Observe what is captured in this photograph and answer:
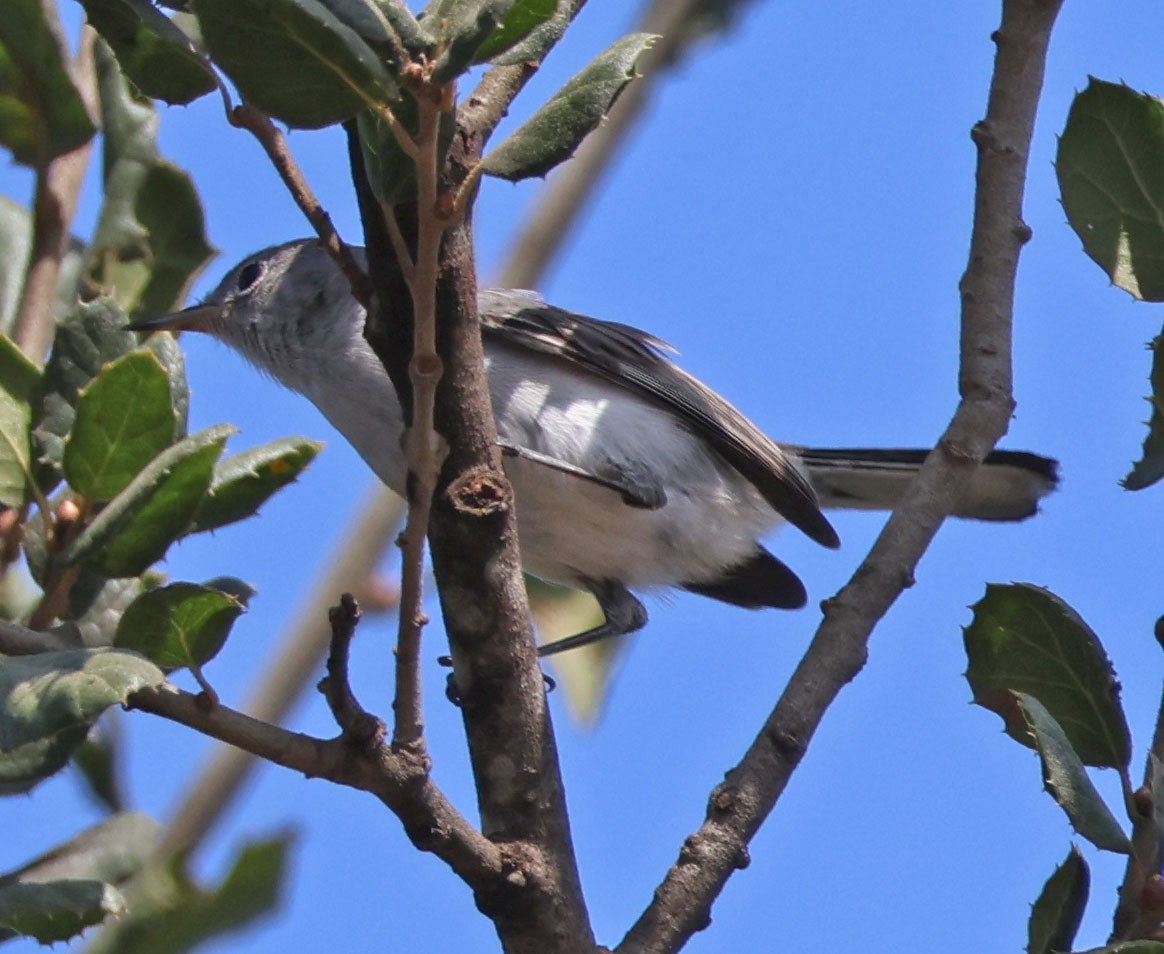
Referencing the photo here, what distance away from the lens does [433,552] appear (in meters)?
1.94

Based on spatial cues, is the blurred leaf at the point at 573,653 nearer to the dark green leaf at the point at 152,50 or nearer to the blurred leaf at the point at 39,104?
the blurred leaf at the point at 39,104

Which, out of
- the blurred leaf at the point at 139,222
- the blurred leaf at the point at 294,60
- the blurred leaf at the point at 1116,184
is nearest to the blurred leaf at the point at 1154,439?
the blurred leaf at the point at 1116,184

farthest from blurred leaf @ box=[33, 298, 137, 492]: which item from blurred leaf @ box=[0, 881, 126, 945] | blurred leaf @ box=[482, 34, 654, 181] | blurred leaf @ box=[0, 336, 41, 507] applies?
blurred leaf @ box=[482, 34, 654, 181]

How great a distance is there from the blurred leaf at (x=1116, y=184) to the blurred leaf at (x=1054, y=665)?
0.39 metres

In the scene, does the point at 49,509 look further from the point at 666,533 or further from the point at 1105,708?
the point at 666,533

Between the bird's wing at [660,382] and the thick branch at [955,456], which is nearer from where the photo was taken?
the thick branch at [955,456]

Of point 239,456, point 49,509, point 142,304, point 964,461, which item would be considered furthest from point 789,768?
point 142,304

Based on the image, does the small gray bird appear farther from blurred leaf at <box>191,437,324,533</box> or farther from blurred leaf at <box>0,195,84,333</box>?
blurred leaf at <box>191,437,324,533</box>

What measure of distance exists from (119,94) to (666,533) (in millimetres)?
1553

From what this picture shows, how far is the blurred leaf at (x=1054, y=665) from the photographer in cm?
184

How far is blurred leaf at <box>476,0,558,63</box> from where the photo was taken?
1433 millimetres

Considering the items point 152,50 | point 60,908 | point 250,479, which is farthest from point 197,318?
point 60,908

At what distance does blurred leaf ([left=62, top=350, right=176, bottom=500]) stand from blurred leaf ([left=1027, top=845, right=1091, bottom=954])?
1.12m

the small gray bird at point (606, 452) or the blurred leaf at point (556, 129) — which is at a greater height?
the small gray bird at point (606, 452)
